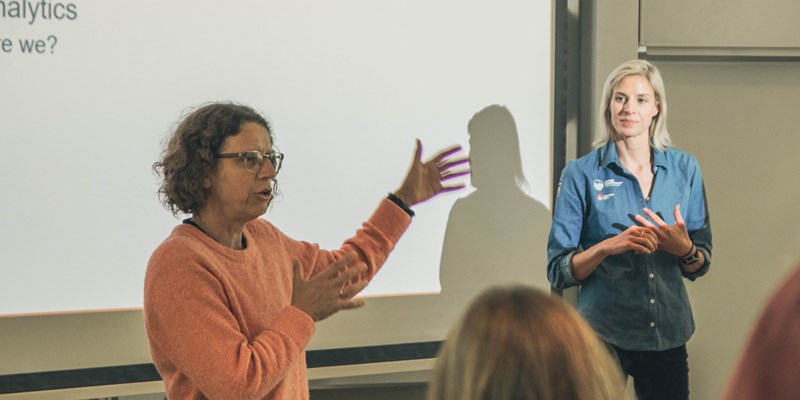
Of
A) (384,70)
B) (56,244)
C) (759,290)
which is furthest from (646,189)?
(56,244)

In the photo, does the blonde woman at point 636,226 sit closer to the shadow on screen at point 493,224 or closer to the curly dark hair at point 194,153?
the shadow on screen at point 493,224

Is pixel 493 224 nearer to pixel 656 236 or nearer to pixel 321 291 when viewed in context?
pixel 656 236

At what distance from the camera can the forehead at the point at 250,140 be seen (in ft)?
5.24

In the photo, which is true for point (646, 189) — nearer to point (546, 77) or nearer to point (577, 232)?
point (577, 232)

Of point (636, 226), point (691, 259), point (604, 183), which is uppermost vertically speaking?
point (604, 183)

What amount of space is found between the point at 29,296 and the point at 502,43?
1.74 m

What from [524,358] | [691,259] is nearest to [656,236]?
[691,259]

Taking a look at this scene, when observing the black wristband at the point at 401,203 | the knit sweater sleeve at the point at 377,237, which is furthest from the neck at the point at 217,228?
the black wristband at the point at 401,203

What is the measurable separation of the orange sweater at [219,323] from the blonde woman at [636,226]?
1.16 metres

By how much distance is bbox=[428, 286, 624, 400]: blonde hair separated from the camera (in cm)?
74

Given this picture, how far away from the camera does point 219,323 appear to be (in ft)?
4.65

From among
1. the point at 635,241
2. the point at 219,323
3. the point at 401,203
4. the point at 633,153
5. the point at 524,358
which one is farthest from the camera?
the point at 633,153

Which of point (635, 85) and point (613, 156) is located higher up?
point (635, 85)

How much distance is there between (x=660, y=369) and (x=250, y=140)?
4.99ft
